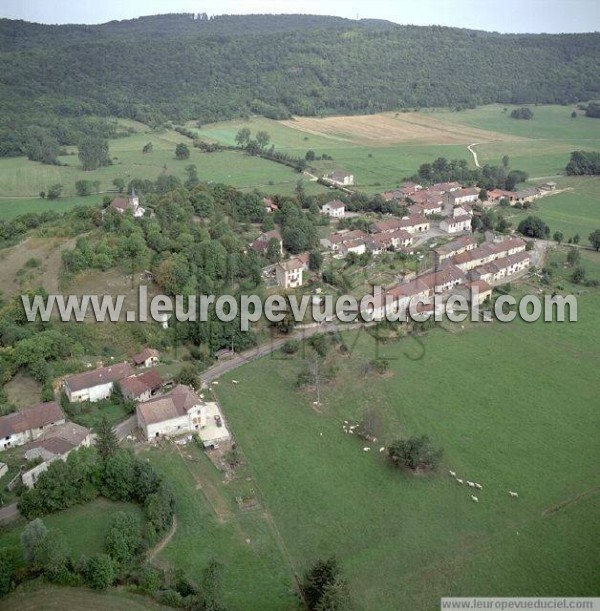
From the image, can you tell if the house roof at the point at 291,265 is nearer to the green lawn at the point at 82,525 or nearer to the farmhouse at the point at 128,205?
the farmhouse at the point at 128,205

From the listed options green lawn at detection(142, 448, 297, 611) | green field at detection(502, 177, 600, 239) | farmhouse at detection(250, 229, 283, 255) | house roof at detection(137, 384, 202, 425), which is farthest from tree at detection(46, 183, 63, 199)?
green lawn at detection(142, 448, 297, 611)

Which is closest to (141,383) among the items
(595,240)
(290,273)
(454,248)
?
(290,273)

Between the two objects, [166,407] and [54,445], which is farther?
[166,407]

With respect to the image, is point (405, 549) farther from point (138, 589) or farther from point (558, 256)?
point (558, 256)

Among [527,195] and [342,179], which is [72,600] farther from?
[527,195]

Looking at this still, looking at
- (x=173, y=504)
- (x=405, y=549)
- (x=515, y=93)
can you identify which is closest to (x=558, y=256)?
(x=405, y=549)

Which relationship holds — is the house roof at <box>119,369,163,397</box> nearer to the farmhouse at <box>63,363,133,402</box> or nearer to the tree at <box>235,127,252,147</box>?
the farmhouse at <box>63,363,133,402</box>

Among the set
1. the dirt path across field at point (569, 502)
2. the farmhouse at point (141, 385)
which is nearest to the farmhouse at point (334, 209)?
the farmhouse at point (141, 385)
